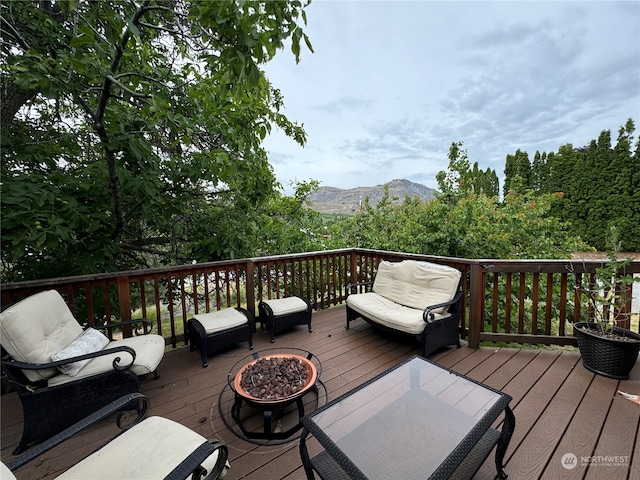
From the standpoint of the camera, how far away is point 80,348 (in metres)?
2.04

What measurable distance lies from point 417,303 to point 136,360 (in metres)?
2.92

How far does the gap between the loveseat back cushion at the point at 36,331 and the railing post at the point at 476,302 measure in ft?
12.7

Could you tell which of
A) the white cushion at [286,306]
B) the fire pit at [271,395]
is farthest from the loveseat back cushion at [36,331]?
the white cushion at [286,306]

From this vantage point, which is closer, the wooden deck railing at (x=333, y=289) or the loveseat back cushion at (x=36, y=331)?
the loveseat back cushion at (x=36, y=331)

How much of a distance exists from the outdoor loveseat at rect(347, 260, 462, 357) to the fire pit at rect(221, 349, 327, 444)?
4.08ft

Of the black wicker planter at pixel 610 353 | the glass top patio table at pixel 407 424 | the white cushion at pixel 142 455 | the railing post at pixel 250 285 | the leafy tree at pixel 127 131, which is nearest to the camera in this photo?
the white cushion at pixel 142 455

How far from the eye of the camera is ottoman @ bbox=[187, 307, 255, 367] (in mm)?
2688

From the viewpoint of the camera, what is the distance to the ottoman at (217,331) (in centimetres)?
269

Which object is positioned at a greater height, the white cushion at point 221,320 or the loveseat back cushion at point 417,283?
the loveseat back cushion at point 417,283

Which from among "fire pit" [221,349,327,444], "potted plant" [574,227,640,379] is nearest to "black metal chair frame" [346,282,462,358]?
"potted plant" [574,227,640,379]

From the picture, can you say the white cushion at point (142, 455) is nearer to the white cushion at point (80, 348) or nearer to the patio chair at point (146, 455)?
the patio chair at point (146, 455)

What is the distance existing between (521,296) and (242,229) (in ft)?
12.1

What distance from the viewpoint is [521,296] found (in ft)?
9.61

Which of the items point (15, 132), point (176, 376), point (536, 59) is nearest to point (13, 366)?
point (176, 376)
